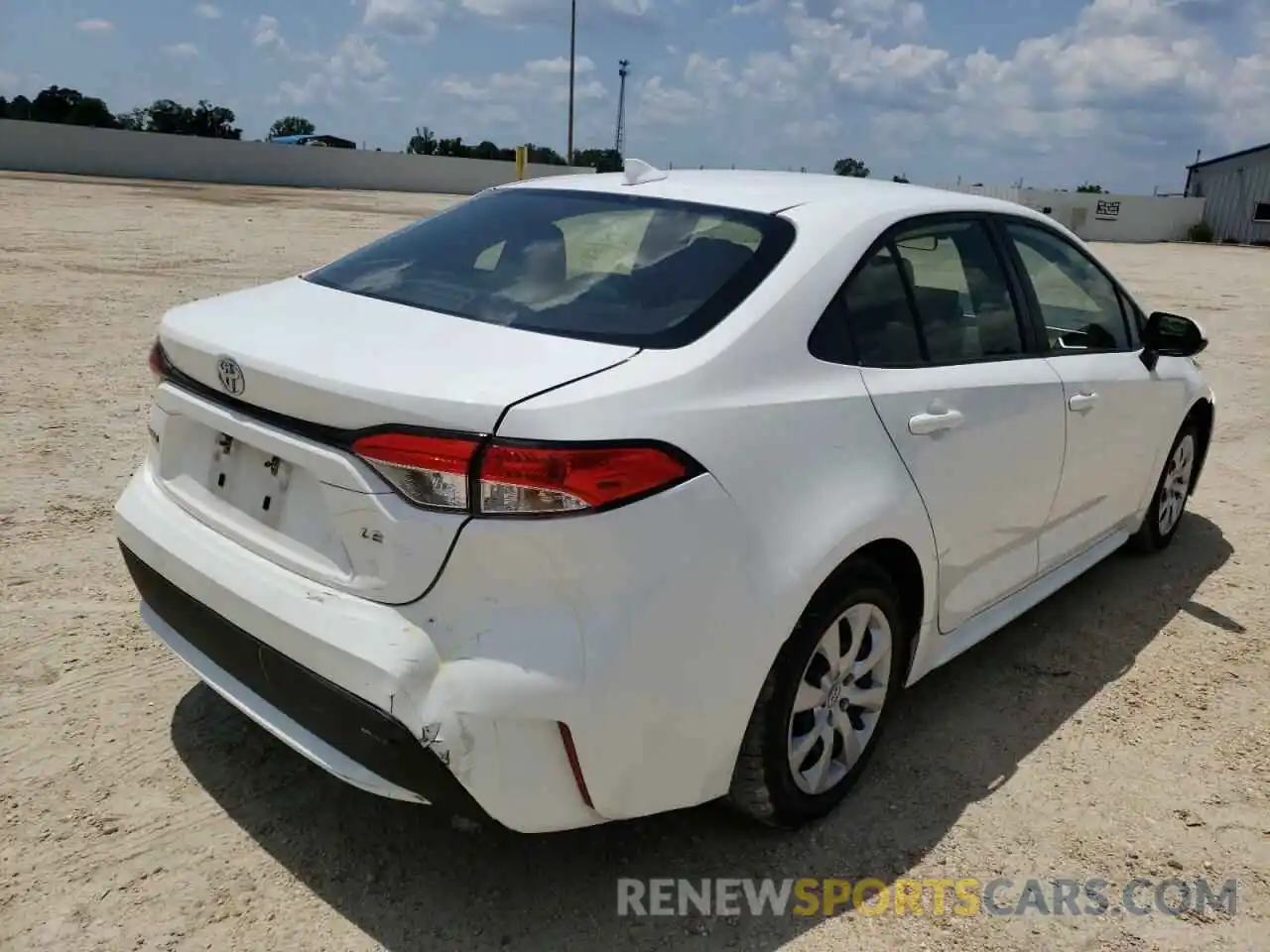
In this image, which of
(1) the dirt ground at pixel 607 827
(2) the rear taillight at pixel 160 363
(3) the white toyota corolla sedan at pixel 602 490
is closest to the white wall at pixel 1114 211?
(1) the dirt ground at pixel 607 827

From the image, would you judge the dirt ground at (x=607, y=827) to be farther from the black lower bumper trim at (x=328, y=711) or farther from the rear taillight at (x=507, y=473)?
the rear taillight at (x=507, y=473)

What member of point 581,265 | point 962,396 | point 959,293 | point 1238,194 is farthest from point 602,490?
point 1238,194

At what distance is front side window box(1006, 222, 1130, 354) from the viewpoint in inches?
141

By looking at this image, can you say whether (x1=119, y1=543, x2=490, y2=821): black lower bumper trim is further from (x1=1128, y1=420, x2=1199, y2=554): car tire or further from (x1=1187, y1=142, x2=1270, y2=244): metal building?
(x1=1187, y1=142, x2=1270, y2=244): metal building

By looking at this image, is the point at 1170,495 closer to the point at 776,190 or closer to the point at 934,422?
the point at 934,422

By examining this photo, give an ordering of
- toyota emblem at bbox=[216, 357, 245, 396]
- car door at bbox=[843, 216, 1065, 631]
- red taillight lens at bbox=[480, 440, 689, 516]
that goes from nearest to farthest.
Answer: red taillight lens at bbox=[480, 440, 689, 516] → toyota emblem at bbox=[216, 357, 245, 396] → car door at bbox=[843, 216, 1065, 631]

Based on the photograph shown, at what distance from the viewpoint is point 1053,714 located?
342 cm

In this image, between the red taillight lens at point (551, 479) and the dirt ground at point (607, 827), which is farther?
the dirt ground at point (607, 827)

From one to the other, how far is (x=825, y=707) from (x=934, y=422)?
819 millimetres

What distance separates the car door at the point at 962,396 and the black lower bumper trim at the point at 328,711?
1.40 m

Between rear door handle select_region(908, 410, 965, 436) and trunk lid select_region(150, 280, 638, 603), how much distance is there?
0.91 meters

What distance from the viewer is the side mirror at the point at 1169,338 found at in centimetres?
407

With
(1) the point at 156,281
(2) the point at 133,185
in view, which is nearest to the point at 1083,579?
(1) the point at 156,281

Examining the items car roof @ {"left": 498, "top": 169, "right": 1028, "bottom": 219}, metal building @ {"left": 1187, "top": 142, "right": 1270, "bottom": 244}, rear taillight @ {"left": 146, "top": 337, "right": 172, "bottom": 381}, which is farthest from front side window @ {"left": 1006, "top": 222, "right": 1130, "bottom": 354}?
metal building @ {"left": 1187, "top": 142, "right": 1270, "bottom": 244}
